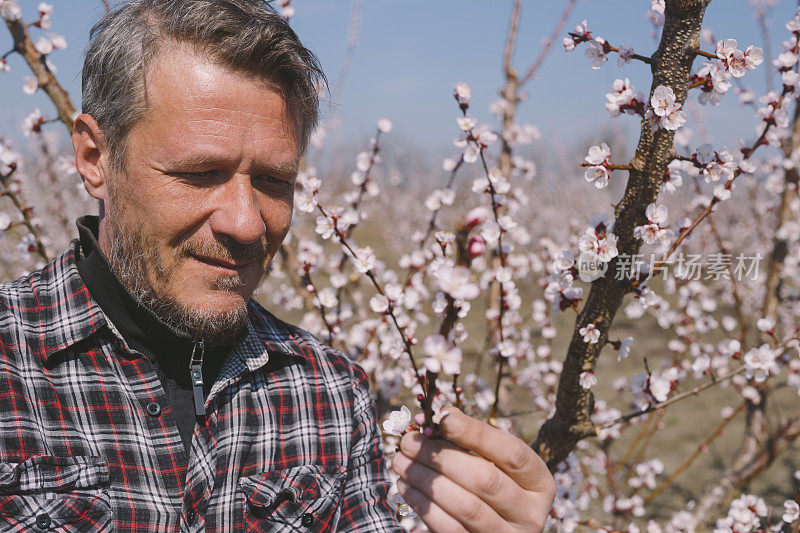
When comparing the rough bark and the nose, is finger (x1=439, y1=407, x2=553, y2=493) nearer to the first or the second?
the rough bark

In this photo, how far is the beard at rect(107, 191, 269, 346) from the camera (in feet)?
4.73

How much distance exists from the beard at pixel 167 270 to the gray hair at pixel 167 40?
0.66 feet

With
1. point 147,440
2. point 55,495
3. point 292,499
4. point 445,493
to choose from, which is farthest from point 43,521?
point 445,493

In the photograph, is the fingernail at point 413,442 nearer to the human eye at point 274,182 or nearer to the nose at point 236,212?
the nose at point 236,212

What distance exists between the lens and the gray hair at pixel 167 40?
4.64 ft

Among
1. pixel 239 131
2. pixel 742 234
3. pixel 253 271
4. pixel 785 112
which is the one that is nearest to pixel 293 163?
pixel 239 131

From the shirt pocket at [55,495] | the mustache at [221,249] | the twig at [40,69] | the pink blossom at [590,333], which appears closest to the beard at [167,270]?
the mustache at [221,249]

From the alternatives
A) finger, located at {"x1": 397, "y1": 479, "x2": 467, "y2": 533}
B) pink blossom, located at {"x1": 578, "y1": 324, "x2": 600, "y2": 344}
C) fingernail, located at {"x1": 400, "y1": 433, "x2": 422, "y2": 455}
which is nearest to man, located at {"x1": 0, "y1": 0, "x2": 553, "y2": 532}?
finger, located at {"x1": 397, "y1": 479, "x2": 467, "y2": 533}

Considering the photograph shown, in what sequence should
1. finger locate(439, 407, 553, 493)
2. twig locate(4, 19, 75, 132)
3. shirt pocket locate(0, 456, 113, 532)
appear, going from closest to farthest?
finger locate(439, 407, 553, 493) → shirt pocket locate(0, 456, 113, 532) → twig locate(4, 19, 75, 132)

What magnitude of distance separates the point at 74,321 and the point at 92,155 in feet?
1.59

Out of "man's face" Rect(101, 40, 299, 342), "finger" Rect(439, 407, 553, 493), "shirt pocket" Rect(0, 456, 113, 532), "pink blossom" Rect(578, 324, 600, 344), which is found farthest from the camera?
"pink blossom" Rect(578, 324, 600, 344)

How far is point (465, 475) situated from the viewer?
1.09 meters

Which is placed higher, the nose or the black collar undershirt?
the nose

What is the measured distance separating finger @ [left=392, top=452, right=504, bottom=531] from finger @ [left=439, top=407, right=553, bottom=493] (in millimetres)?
88
